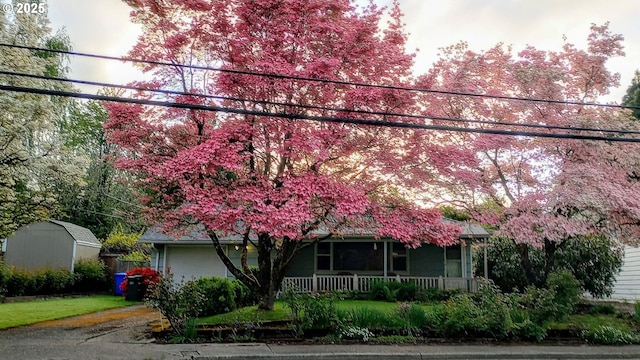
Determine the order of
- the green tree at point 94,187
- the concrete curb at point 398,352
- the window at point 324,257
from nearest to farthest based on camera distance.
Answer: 1. the concrete curb at point 398,352
2. the window at point 324,257
3. the green tree at point 94,187

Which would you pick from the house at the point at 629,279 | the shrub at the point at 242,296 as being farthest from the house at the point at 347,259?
the house at the point at 629,279

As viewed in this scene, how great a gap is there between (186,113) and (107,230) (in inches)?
1043

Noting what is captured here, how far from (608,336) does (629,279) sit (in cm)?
945

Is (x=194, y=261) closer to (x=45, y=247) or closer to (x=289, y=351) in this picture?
A: (x=45, y=247)

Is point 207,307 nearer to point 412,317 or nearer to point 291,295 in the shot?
point 291,295

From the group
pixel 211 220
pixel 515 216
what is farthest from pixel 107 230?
pixel 515 216

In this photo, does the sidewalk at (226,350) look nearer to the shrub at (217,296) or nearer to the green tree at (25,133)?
the shrub at (217,296)

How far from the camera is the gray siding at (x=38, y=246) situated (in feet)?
77.0

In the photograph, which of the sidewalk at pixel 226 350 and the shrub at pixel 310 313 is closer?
the sidewalk at pixel 226 350

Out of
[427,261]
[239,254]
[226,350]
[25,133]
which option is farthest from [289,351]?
[239,254]

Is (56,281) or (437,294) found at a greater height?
(56,281)

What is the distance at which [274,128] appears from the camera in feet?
36.7

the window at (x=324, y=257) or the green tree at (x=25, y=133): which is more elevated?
the green tree at (x=25, y=133)

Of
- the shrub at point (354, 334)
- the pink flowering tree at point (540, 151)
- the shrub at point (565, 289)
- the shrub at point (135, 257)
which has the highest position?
the pink flowering tree at point (540, 151)
